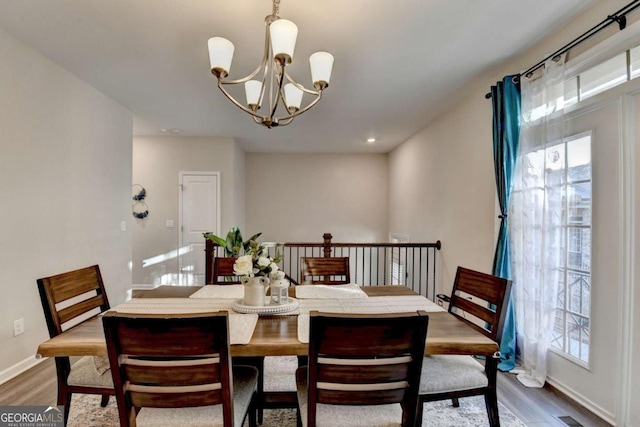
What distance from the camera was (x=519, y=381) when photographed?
2377 millimetres

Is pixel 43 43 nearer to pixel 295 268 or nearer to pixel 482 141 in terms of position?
pixel 482 141

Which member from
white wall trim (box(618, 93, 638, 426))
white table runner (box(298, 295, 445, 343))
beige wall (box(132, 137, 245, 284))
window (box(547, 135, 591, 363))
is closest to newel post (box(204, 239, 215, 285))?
beige wall (box(132, 137, 245, 284))

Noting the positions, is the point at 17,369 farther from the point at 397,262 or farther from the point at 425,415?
the point at 397,262

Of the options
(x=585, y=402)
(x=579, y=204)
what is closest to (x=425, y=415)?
(x=585, y=402)

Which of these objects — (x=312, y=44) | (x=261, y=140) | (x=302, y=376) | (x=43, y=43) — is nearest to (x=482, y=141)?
(x=312, y=44)

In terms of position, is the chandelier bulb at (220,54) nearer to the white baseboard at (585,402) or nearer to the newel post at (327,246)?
the newel post at (327,246)

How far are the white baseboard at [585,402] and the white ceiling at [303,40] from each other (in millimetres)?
2498

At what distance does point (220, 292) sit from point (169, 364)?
3.17 feet

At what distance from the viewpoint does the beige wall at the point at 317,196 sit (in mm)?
6562

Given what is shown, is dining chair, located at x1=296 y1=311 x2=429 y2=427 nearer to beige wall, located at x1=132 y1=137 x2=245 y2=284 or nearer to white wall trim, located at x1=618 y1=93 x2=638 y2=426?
white wall trim, located at x1=618 y1=93 x2=638 y2=426

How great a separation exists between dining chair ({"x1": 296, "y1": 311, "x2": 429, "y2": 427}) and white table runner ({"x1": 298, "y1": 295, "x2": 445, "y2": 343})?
0.47 metres

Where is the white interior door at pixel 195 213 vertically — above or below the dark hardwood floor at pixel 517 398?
above

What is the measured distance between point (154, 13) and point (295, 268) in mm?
4950

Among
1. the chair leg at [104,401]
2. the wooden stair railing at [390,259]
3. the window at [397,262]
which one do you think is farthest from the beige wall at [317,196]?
the chair leg at [104,401]
